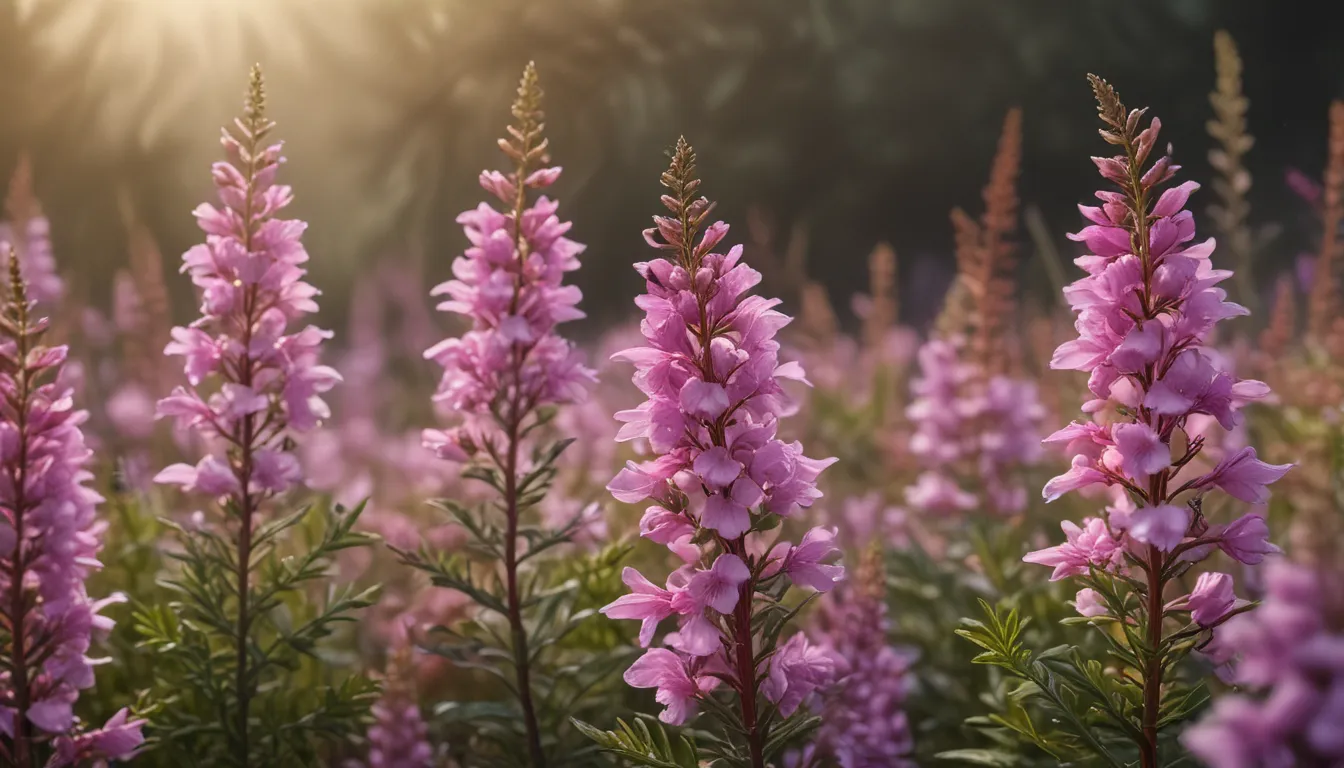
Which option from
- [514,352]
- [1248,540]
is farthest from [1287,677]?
[514,352]

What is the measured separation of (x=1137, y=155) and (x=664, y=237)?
2.74 ft

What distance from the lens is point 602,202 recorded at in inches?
469

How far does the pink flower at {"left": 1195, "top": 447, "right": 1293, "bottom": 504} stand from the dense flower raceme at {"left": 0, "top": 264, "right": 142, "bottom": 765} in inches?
85.1

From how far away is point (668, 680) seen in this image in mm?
1983

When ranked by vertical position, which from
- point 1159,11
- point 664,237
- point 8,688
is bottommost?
point 8,688

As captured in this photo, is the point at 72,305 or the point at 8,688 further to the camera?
the point at 72,305

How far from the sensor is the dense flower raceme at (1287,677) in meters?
1.12

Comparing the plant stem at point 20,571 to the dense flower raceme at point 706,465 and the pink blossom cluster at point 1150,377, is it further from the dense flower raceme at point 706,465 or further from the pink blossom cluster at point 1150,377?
the pink blossom cluster at point 1150,377

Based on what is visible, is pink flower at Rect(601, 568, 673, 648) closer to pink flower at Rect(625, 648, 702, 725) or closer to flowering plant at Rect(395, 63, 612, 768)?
pink flower at Rect(625, 648, 702, 725)

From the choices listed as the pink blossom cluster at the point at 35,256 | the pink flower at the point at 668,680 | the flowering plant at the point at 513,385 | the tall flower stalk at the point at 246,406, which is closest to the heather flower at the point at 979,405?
the flowering plant at the point at 513,385

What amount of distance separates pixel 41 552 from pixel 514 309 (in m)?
1.08

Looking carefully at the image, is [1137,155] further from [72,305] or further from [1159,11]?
[1159,11]

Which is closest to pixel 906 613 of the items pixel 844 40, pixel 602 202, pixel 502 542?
pixel 502 542

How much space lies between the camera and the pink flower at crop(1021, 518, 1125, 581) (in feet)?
6.50
